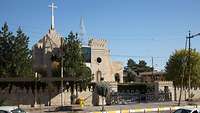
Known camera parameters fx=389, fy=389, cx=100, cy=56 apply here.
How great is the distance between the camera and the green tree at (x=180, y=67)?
66500 millimetres

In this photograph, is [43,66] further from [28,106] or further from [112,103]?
[28,106]

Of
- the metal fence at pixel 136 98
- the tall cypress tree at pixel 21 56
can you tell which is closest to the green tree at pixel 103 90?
the metal fence at pixel 136 98

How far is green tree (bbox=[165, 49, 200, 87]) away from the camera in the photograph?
6650 centimetres

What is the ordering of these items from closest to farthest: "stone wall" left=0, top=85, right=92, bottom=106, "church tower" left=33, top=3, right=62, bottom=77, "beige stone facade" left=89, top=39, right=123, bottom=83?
"stone wall" left=0, top=85, right=92, bottom=106, "church tower" left=33, top=3, right=62, bottom=77, "beige stone facade" left=89, top=39, right=123, bottom=83

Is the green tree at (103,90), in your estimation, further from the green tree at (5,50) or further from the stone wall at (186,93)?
the stone wall at (186,93)

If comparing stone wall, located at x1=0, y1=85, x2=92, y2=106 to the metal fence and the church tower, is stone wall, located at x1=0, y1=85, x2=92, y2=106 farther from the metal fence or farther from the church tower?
the church tower

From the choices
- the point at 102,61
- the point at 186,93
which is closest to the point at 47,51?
the point at 102,61

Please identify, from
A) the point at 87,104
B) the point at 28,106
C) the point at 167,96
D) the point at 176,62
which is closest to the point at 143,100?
Answer: the point at 167,96

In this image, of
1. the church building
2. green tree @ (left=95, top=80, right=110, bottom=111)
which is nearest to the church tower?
the church building

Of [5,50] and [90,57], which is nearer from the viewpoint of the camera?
[5,50]

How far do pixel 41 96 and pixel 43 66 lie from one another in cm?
1877

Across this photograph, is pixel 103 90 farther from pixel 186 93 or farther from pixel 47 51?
pixel 47 51

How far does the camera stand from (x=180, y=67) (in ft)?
222

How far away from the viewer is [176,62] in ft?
229
